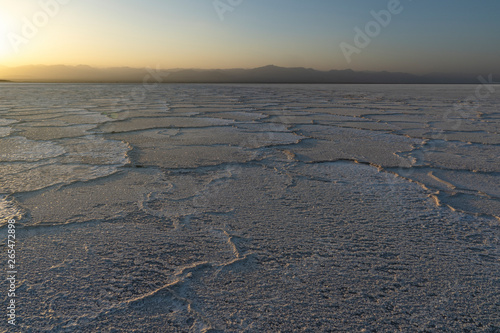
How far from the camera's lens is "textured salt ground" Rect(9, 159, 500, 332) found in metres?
0.87

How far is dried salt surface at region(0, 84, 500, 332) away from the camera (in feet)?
2.90

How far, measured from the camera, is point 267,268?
1.09 m

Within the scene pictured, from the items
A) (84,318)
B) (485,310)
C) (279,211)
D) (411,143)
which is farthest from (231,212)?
(411,143)

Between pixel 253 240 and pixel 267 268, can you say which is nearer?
pixel 267 268

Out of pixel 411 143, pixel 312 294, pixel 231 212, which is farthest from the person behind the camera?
pixel 411 143

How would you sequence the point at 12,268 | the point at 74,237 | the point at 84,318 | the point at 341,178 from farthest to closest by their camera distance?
1. the point at 341,178
2. the point at 74,237
3. the point at 12,268
4. the point at 84,318

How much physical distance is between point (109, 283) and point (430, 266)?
99cm

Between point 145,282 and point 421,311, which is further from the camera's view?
point 145,282

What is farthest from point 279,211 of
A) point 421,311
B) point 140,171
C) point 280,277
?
point 140,171

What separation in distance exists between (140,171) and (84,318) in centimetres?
139

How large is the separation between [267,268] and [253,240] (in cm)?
20

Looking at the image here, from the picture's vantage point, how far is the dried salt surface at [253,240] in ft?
2.90

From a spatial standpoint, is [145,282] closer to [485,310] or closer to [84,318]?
[84,318]

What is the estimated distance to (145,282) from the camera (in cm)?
101
